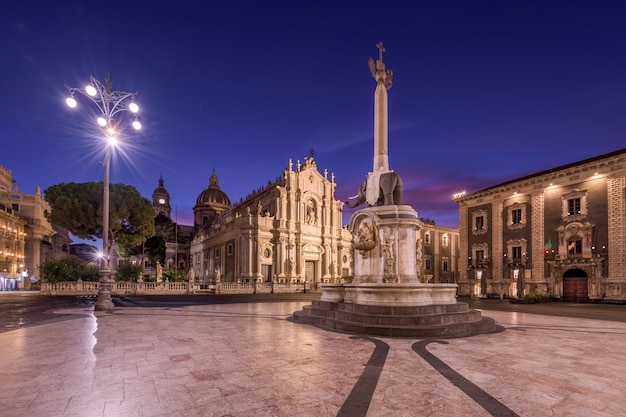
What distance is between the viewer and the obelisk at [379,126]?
14.1 metres

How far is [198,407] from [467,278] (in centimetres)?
3998

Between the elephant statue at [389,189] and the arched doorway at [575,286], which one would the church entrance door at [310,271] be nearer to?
the arched doorway at [575,286]

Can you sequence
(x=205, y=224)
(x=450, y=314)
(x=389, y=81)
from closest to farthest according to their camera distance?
1. (x=450, y=314)
2. (x=389, y=81)
3. (x=205, y=224)

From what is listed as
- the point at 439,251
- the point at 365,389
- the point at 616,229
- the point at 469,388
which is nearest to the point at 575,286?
the point at 616,229

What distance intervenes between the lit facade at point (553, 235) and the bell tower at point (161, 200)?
84.4 metres

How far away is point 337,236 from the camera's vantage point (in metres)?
55.2

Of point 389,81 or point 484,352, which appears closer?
point 484,352

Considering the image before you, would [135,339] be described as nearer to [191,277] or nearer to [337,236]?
[191,277]

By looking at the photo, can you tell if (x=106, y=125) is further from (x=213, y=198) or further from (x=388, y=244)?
(x=213, y=198)

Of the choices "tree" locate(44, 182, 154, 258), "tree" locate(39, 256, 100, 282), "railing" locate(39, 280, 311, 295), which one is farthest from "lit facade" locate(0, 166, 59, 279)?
"railing" locate(39, 280, 311, 295)

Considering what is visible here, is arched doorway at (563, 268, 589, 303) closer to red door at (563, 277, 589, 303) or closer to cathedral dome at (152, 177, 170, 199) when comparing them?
red door at (563, 277, 589, 303)

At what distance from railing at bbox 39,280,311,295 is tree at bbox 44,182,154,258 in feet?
16.5

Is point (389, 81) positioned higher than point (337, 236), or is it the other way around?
point (389, 81)

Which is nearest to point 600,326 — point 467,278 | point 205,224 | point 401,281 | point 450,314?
point 450,314
